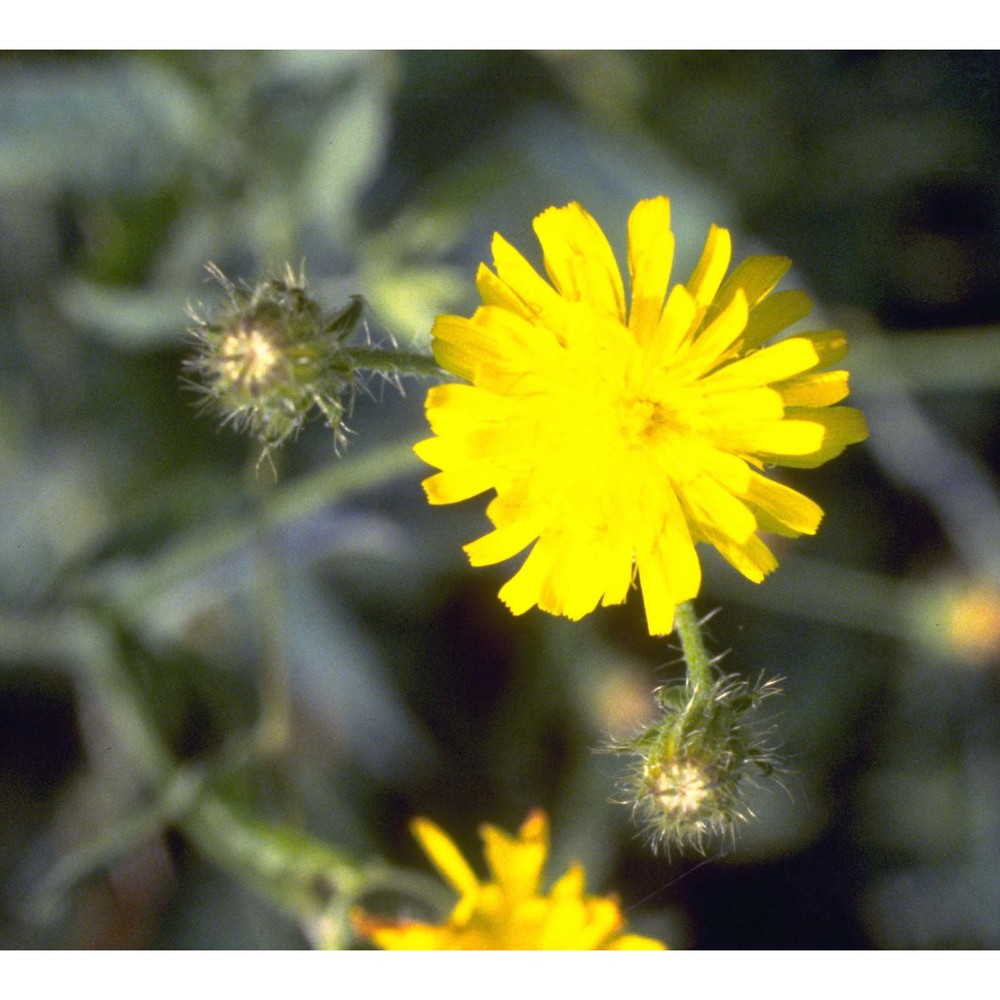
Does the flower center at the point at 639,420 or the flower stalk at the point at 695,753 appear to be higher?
the flower center at the point at 639,420

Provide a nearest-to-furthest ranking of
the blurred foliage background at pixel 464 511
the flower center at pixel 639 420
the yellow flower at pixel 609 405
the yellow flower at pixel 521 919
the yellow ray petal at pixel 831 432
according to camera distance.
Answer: the yellow flower at pixel 609 405
the yellow ray petal at pixel 831 432
the flower center at pixel 639 420
the yellow flower at pixel 521 919
the blurred foliage background at pixel 464 511

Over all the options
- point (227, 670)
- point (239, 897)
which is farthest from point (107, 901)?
point (227, 670)

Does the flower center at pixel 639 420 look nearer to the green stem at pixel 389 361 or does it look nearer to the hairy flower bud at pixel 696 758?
the green stem at pixel 389 361

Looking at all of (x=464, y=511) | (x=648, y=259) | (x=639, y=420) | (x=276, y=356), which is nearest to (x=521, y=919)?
(x=639, y=420)

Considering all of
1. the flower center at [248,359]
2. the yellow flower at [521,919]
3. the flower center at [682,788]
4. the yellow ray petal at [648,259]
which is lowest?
the yellow flower at [521,919]

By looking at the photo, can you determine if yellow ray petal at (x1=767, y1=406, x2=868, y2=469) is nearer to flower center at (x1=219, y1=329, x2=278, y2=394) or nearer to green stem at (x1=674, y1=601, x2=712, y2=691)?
green stem at (x1=674, y1=601, x2=712, y2=691)

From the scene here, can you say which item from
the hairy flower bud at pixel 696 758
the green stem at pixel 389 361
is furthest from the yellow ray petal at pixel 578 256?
the hairy flower bud at pixel 696 758

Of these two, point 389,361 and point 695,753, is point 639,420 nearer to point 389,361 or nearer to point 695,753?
point 389,361

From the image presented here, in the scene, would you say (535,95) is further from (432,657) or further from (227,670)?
(227,670)
